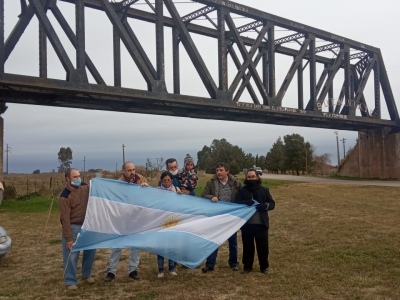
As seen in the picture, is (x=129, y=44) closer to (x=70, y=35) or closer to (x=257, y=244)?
(x=70, y=35)

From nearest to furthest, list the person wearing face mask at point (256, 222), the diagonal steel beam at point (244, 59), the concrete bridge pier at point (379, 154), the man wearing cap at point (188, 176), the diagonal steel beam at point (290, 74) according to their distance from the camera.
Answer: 1. the person wearing face mask at point (256, 222)
2. the man wearing cap at point (188, 176)
3. the diagonal steel beam at point (244, 59)
4. the diagonal steel beam at point (290, 74)
5. the concrete bridge pier at point (379, 154)

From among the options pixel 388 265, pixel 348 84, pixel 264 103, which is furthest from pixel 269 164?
pixel 388 265

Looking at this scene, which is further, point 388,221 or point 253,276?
point 388,221

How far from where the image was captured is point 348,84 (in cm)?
2928

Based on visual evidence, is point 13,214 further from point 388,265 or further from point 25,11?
point 388,265

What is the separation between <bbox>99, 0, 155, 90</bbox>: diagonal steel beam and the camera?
1611cm

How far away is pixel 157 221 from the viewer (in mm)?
7223

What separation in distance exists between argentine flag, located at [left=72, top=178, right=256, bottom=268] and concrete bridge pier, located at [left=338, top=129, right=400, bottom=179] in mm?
29924

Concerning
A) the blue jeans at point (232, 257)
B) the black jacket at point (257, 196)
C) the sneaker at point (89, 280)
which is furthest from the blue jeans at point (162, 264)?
the black jacket at point (257, 196)

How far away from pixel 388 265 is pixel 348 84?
926 inches

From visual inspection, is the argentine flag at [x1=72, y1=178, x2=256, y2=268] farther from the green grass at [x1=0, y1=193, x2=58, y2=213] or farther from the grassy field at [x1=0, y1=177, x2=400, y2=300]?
the green grass at [x1=0, y1=193, x2=58, y2=213]

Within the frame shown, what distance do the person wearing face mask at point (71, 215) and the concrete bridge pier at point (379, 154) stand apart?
31469 millimetres

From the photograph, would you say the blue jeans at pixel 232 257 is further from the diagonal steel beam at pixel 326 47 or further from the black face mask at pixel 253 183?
the diagonal steel beam at pixel 326 47

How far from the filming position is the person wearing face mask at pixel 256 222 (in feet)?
24.4
